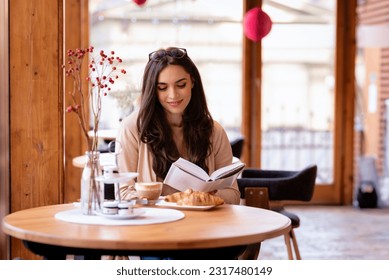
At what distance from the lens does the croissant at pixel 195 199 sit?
2.50 metres

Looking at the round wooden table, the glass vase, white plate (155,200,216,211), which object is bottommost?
the round wooden table

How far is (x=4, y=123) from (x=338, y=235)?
3.64 m

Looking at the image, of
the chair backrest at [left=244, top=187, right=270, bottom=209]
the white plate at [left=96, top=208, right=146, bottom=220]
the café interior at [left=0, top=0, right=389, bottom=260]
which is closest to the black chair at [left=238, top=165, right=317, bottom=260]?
the chair backrest at [left=244, top=187, right=270, bottom=209]

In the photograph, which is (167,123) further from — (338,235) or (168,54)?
(338,235)

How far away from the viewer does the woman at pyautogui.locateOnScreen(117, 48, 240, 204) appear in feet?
9.47

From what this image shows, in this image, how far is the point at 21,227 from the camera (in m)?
2.12

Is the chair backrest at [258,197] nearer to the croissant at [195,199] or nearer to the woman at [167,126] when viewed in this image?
the woman at [167,126]

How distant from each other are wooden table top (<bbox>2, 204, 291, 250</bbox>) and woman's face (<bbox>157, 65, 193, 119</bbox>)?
620 millimetres

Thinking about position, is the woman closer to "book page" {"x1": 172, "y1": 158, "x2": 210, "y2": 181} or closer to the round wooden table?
"book page" {"x1": 172, "y1": 158, "x2": 210, "y2": 181}

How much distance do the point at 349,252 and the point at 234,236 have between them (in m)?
3.40

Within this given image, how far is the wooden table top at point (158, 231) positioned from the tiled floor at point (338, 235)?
9.11ft

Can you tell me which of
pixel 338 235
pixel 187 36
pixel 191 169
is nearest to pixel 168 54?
pixel 191 169

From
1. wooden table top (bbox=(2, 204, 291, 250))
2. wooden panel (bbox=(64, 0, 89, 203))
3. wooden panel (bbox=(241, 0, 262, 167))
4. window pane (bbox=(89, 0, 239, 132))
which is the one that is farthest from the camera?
wooden panel (bbox=(241, 0, 262, 167))
